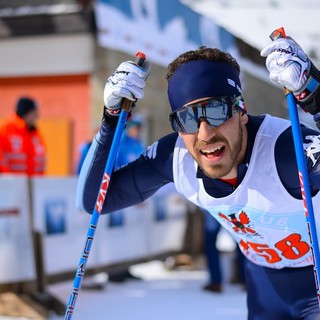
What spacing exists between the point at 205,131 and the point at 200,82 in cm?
19

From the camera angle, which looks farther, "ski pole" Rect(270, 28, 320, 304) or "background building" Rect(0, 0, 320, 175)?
"background building" Rect(0, 0, 320, 175)

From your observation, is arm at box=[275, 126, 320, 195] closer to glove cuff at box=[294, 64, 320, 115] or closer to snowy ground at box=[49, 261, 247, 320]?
glove cuff at box=[294, 64, 320, 115]

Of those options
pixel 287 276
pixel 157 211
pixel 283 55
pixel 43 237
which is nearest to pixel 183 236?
pixel 157 211

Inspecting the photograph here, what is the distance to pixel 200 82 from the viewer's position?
8.26 feet

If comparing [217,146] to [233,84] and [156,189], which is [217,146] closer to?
[233,84]

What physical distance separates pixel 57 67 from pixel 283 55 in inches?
375

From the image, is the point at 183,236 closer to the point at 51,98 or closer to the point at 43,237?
the point at 43,237

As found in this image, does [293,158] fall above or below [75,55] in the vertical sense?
below

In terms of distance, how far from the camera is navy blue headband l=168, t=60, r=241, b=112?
2.52 meters

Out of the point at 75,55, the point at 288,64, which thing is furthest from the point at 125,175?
the point at 75,55

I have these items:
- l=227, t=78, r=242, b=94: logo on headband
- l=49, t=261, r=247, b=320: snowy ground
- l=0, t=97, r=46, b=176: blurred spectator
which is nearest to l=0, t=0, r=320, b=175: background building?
l=0, t=97, r=46, b=176: blurred spectator

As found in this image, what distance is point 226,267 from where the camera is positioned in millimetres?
7844

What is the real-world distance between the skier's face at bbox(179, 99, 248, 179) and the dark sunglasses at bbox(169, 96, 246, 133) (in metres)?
0.02

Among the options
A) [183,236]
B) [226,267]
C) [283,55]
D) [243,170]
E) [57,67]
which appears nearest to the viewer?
[283,55]
